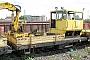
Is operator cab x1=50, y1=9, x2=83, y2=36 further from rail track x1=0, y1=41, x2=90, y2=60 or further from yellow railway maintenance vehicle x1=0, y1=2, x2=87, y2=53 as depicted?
rail track x1=0, y1=41, x2=90, y2=60

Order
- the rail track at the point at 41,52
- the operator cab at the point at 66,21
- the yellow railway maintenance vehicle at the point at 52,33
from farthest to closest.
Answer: the operator cab at the point at 66,21 < the rail track at the point at 41,52 < the yellow railway maintenance vehicle at the point at 52,33

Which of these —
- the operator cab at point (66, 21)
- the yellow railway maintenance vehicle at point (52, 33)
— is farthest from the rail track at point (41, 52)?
Result: the operator cab at point (66, 21)

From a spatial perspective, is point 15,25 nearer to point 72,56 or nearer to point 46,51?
point 46,51

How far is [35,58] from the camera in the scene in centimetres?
928

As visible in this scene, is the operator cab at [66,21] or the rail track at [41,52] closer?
the rail track at [41,52]

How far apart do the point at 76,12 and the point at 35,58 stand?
490cm

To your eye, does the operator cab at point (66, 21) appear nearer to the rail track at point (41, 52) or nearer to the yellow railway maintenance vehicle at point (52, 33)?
the yellow railway maintenance vehicle at point (52, 33)

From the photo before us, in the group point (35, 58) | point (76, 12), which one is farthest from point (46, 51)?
point (76, 12)

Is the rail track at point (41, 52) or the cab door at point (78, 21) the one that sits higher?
the cab door at point (78, 21)

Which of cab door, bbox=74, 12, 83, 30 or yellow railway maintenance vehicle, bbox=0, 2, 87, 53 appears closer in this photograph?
yellow railway maintenance vehicle, bbox=0, 2, 87, 53

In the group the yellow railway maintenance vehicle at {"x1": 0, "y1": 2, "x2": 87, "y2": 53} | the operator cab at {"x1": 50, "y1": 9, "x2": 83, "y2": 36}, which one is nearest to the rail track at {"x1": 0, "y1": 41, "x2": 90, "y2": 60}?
the yellow railway maintenance vehicle at {"x1": 0, "y1": 2, "x2": 87, "y2": 53}

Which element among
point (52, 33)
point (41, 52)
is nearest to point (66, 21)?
point (52, 33)

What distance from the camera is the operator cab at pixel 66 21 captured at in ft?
37.8

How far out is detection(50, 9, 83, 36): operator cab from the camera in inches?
454
